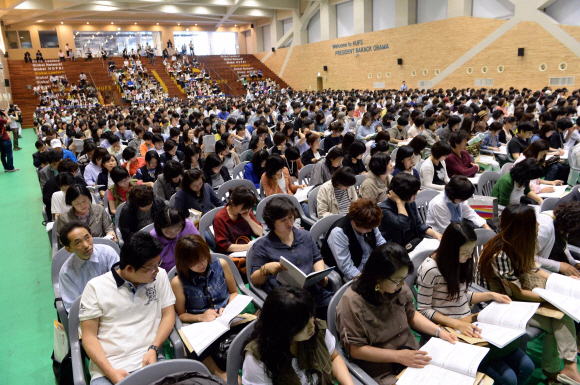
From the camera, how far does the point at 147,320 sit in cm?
234

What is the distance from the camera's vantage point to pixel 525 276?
2717 mm

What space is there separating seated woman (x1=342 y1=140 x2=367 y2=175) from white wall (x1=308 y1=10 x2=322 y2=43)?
24.6 meters

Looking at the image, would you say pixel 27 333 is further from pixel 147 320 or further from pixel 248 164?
pixel 248 164

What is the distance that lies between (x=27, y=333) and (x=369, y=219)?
321 cm

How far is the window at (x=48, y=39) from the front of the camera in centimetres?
3164

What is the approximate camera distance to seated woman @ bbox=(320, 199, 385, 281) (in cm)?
282

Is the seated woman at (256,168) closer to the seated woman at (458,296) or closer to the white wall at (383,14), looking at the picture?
the seated woman at (458,296)

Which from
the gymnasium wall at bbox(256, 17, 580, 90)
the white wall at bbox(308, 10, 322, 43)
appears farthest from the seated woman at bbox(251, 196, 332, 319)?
the white wall at bbox(308, 10, 322, 43)

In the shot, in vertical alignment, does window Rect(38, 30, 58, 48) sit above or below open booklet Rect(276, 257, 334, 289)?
above

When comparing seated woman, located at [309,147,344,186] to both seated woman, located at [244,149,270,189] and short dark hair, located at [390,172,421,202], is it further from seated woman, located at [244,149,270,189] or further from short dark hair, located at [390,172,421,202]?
short dark hair, located at [390,172,421,202]

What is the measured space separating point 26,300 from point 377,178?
12.9 feet

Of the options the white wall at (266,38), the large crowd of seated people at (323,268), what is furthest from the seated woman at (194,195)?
the white wall at (266,38)

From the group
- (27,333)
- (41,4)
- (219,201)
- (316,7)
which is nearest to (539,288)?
(219,201)

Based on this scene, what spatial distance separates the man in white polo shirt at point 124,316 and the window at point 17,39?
3688 cm
